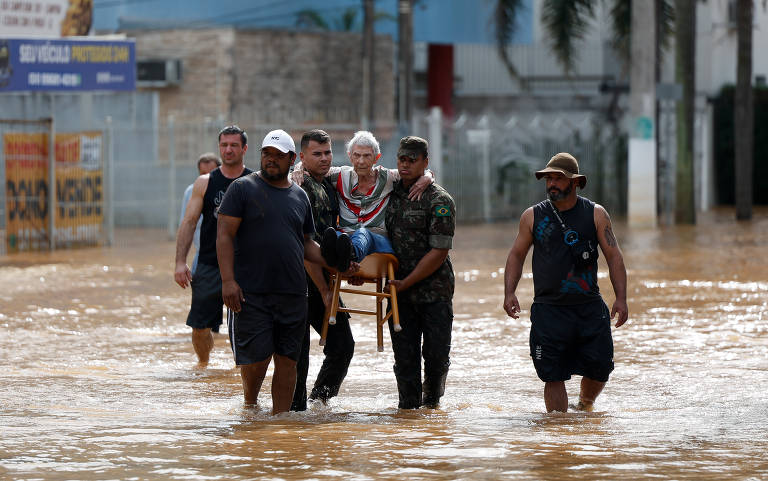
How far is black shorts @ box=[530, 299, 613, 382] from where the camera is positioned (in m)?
7.45

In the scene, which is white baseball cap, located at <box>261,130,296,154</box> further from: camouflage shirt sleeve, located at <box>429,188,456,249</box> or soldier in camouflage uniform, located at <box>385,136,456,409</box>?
camouflage shirt sleeve, located at <box>429,188,456,249</box>

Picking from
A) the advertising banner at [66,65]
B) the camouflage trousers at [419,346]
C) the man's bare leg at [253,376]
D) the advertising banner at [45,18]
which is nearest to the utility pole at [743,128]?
the advertising banner at [66,65]

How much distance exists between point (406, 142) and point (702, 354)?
12.1 ft

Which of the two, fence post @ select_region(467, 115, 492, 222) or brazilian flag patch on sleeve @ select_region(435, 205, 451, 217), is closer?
brazilian flag patch on sleeve @ select_region(435, 205, 451, 217)

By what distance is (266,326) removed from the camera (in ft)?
23.8

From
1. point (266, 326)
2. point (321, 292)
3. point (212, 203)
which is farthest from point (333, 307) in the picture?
point (212, 203)

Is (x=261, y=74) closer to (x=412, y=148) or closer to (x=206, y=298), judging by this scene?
(x=206, y=298)

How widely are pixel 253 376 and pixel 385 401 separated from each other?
3.80 ft

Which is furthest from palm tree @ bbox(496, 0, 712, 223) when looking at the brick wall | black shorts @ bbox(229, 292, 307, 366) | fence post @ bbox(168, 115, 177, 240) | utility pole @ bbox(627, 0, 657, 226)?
black shorts @ bbox(229, 292, 307, 366)

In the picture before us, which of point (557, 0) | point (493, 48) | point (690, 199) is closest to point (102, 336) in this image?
point (690, 199)

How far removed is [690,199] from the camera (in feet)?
89.1

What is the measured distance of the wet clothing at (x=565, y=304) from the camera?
293 inches

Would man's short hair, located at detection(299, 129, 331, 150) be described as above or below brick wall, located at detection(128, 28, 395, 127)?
below

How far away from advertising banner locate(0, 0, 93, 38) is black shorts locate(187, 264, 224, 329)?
1362 cm
